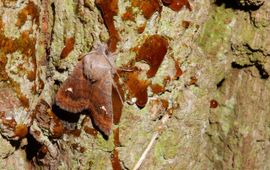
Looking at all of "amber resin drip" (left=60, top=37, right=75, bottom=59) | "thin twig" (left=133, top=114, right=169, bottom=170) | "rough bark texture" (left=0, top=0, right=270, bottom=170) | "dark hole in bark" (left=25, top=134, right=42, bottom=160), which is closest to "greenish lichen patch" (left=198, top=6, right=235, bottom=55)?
"rough bark texture" (left=0, top=0, right=270, bottom=170)

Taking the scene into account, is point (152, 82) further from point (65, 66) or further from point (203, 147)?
point (203, 147)

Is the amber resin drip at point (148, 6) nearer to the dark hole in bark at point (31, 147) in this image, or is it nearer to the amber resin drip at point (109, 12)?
the amber resin drip at point (109, 12)

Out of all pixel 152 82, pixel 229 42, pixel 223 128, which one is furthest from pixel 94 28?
pixel 223 128

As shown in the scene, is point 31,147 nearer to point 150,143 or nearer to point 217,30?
point 150,143

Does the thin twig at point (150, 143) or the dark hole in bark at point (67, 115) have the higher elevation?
the dark hole in bark at point (67, 115)

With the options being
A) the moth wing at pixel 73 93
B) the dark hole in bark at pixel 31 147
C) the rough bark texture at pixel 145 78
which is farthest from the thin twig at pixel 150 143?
the dark hole in bark at pixel 31 147

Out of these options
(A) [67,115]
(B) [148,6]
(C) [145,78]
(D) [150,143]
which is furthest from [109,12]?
(D) [150,143]
